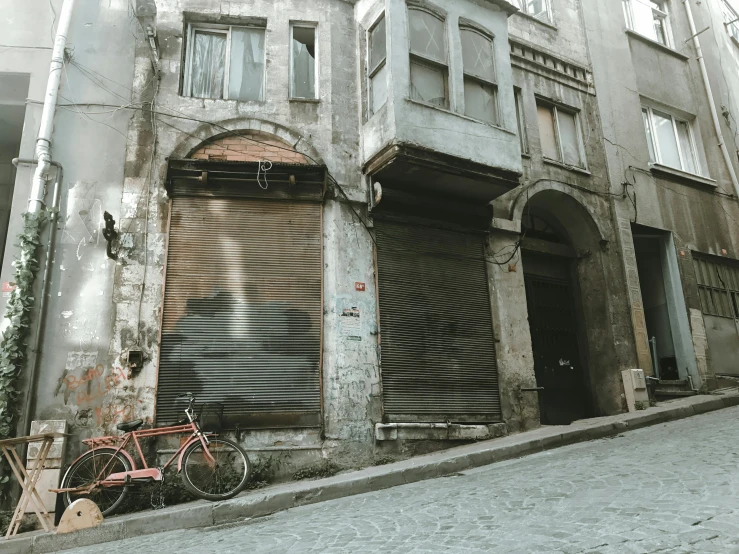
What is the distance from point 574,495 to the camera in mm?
5703

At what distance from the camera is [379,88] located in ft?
35.6

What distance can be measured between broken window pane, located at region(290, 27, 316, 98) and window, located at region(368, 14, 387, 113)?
3.46ft

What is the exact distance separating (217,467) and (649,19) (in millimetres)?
15503

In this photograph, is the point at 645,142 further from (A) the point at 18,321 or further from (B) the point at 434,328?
(A) the point at 18,321

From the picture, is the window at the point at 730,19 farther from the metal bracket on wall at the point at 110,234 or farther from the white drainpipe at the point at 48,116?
the metal bracket on wall at the point at 110,234

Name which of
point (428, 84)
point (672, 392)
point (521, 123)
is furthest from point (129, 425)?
point (672, 392)

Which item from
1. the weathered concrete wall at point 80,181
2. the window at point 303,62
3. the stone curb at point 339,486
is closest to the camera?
the stone curb at point 339,486

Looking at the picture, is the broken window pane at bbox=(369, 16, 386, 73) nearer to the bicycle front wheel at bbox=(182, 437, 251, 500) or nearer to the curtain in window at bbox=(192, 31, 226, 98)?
the curtain in window at bbox=(192, 31, 226, 98)

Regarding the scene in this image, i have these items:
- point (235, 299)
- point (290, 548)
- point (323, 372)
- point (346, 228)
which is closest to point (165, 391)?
point (235, 299)

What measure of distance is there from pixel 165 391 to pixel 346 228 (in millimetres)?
3838

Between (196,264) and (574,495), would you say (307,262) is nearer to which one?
(196,264)

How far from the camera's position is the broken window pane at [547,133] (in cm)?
1325

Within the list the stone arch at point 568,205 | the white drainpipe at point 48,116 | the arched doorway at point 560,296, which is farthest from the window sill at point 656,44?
the white drainpipe at point 48,116

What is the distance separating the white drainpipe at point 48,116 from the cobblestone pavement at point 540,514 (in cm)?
539
